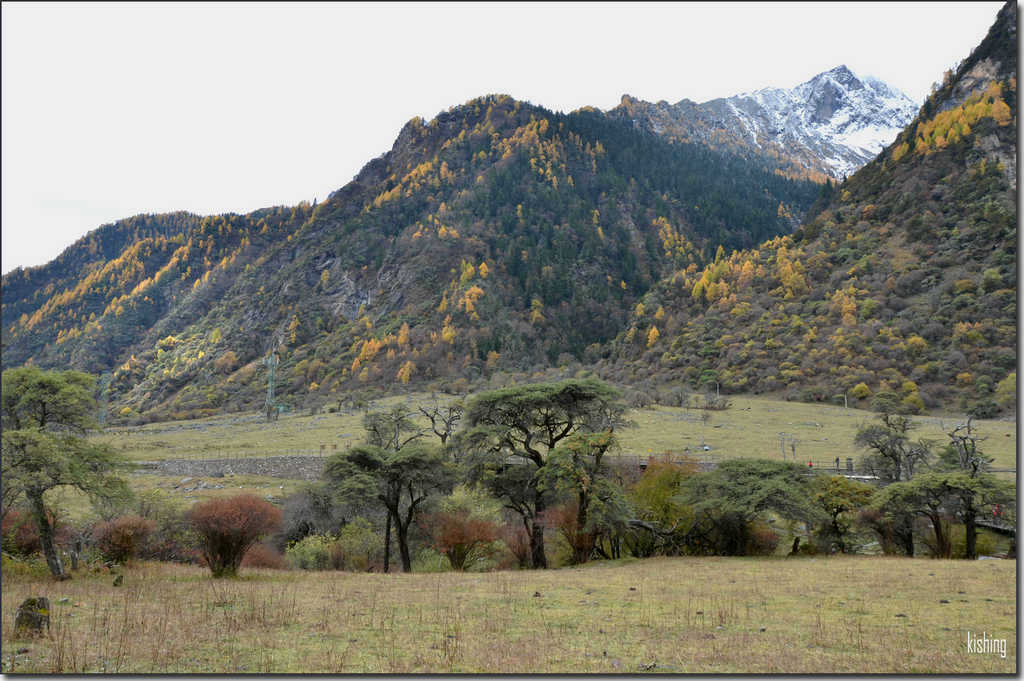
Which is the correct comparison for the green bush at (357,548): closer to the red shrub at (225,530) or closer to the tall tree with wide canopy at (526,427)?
the tall tree with wide canopy at (526,427)

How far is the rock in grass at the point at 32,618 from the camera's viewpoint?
8.59 meters

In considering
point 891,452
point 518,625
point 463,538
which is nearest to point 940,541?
point 891,452

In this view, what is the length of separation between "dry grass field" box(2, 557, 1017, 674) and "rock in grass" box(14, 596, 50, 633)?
0.62 feet

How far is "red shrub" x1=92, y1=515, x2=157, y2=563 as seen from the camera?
2020cm

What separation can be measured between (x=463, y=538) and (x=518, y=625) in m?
16.9

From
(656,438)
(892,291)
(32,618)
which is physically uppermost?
(892,291)

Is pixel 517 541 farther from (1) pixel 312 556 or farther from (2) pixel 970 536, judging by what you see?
(2) pixel 970 536

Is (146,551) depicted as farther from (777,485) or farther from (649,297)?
(649,297)

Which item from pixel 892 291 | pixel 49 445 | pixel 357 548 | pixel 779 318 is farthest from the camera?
pixel 779 318

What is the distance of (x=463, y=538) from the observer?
87.0ft

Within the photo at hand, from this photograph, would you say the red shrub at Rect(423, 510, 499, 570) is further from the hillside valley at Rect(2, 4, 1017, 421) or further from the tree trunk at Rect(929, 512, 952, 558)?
the hillside valley at Rect(2, 4, 1017, 421)

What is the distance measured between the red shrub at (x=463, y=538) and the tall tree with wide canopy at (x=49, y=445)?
1408 cm

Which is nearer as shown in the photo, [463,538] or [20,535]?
[20,535]

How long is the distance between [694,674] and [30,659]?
9.32 m
